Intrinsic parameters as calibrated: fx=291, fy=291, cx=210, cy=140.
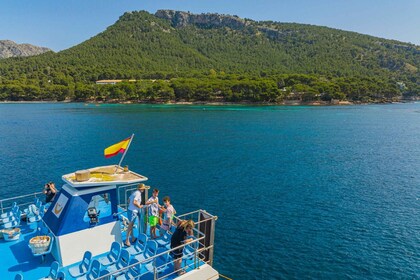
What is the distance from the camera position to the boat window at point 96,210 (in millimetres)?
11430

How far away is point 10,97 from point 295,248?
703 ft

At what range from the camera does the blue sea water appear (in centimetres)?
1927

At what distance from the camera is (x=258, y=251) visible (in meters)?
19.8

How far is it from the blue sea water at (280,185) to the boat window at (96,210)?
8888 mm

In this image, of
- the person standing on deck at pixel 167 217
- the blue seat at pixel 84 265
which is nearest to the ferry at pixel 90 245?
the blue seat at pixel 84 265

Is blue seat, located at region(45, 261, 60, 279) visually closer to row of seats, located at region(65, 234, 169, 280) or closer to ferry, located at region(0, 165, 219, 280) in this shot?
ferry, located at region(0, 165, 219, 280)

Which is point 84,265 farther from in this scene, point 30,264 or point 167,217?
point 167,217

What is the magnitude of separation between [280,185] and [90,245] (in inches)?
1023

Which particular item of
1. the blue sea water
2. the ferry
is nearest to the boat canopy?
the ferry

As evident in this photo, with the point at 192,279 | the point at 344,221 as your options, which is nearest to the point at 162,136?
the point at 344,221

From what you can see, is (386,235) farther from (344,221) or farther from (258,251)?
(258,251)

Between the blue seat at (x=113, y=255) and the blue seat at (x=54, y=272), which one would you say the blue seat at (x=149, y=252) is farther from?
the blue seat at (x=54, y=272)

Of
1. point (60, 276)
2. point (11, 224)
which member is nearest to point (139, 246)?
point (60, 276)

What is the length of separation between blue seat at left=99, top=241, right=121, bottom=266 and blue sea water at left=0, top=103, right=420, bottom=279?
871 cm
